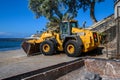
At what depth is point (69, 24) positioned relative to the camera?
1898 cm

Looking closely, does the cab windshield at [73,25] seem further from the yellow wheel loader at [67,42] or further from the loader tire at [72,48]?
the loader tire at [72,48]

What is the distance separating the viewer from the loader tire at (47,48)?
1928 centimetres

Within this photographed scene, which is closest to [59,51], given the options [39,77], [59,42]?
[59,42]

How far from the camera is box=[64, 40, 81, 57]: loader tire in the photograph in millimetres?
17828

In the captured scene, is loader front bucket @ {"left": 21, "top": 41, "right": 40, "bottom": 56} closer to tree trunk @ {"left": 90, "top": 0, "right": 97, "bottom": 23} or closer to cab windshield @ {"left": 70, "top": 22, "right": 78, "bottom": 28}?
cab windshield @ {"left": 70, "top": 22, "right": 78, "bottom": 28}

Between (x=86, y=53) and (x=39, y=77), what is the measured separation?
416 inches

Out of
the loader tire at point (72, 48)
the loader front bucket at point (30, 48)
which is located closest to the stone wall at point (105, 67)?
the loader tire at point (72, 48)

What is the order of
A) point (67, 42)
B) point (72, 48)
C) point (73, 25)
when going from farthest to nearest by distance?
point (73, 25) < point (67, 42) < point (72, 48)

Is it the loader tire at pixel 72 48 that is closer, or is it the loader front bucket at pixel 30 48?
the loader tire at pixel 72 48

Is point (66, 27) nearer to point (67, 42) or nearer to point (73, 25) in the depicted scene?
point (73, 25)

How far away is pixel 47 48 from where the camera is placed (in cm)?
1967

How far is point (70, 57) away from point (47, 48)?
2.45m

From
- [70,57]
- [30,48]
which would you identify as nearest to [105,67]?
[70,57]

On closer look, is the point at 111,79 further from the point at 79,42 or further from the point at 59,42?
the point at 59,42
